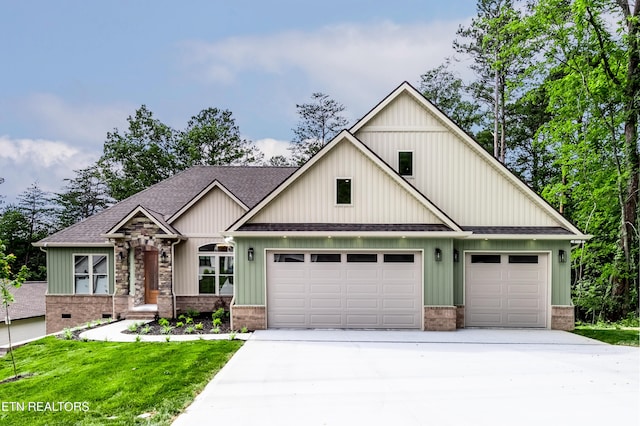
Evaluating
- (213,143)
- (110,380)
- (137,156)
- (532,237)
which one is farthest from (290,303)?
(137,156)

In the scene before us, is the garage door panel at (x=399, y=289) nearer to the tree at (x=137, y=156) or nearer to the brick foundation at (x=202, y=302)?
the brick foundation at (x=202, y=302)

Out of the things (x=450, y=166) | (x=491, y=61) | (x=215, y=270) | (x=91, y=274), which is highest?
(x=491, y=61)

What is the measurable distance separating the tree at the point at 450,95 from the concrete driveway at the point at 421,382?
19.1 meters

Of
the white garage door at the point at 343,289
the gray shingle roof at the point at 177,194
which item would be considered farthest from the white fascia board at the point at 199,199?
the white garage door at the point at 343,289

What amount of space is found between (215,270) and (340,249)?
5.76 m

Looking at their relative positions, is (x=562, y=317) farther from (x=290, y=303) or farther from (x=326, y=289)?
(x=290, y=303)

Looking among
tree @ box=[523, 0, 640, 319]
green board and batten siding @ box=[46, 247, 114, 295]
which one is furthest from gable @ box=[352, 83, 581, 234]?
green board and batten siding @ box=[46, 247, 114, 295]

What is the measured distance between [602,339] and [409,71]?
21.0m

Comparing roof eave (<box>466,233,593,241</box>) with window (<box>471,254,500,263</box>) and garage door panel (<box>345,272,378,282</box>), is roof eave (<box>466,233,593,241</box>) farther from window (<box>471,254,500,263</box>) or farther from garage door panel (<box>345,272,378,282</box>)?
garage door panel (<box>345,272,378,282</box>)

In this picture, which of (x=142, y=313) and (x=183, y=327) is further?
(x=142, y=313)

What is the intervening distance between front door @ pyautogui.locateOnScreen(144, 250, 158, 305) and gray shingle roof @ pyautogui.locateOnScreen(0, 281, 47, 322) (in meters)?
5.99

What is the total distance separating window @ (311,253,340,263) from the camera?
11.3 meters

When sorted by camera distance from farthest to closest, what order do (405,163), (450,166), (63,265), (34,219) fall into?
(34,219) → (63,265) → (405,163) → (450,166)

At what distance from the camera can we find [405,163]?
12469mm
